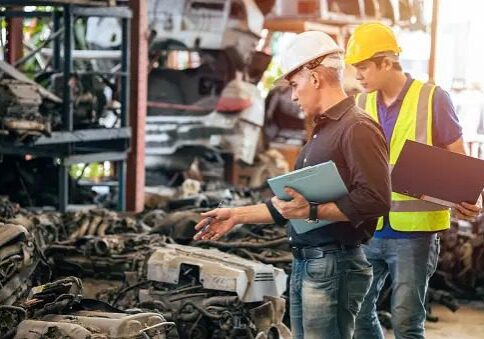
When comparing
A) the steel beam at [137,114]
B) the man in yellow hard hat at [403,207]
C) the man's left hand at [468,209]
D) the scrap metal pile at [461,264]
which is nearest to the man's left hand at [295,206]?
the man in yellow hard hat at [403,207]

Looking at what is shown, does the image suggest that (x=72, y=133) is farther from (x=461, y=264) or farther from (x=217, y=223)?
(x=217, y=223)

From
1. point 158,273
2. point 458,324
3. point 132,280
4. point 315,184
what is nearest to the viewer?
point 315,184

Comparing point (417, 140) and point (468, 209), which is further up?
point (417, 140)

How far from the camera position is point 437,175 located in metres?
4.41

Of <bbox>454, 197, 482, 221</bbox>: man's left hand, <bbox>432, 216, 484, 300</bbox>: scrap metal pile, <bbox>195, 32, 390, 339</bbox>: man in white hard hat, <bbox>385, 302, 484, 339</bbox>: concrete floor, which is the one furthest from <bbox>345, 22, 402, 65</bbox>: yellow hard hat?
<bbox>432, 216, 484, 300</bbox>: scrap metal pile

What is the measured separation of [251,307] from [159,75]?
794 cm

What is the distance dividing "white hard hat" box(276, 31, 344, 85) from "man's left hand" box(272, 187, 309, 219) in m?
0.53

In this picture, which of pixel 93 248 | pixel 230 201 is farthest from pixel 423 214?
pixel 230 201

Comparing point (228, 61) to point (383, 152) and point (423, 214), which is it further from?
point (383, 152)

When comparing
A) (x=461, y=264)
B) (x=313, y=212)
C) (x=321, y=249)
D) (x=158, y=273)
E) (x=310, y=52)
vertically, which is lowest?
(x=461, y=264)

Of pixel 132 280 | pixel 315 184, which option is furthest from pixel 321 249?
pixel 132 280

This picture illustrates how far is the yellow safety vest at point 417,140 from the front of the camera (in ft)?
14.9

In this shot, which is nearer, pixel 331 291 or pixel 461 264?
pixel 331 291

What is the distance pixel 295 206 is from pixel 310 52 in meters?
0.65
